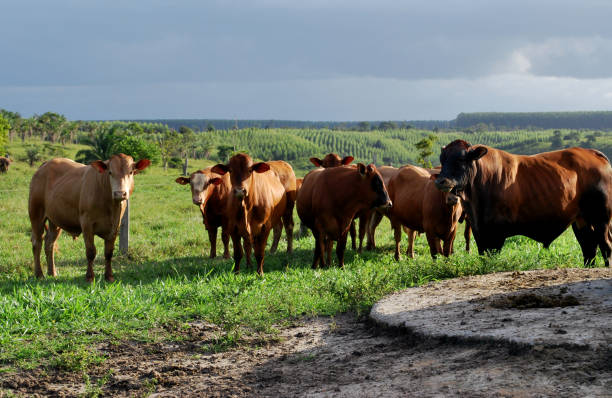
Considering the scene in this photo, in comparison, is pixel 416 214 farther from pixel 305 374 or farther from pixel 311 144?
pixel 311 144

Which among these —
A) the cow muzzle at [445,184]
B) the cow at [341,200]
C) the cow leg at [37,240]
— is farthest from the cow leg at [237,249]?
the cow leg at [37,240]

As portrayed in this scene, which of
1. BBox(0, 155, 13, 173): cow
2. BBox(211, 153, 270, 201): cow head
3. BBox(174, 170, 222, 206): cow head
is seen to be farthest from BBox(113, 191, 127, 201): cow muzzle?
BBox(0, 155, 13, 173): cow

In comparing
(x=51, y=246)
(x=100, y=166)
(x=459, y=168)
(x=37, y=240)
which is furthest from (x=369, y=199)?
(x=37, y=240)

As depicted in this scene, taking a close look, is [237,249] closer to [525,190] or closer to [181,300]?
[181,300]

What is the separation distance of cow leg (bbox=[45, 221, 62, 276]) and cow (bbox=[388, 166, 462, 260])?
6225 mm

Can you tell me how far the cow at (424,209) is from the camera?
31.7 ft

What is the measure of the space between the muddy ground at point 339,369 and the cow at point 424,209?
10.3 feet

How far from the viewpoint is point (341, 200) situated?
9.80m

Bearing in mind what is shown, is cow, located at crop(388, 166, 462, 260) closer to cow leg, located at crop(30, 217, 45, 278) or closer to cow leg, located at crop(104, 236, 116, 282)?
cow leg, located at crop(104, 236, 116, 282)

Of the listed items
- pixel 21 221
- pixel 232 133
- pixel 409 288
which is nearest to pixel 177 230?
pixel 21 221

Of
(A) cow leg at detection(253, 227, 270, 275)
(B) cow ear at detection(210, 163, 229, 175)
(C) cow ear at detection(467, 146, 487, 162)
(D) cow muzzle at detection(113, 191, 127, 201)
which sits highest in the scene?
(C) cow ear at detection(467, 146, 487, 162)

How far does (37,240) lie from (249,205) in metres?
4.20

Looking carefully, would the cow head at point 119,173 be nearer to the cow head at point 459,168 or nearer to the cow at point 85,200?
the cow at point 85,200

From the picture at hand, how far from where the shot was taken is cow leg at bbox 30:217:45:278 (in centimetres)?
1057
